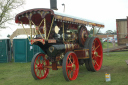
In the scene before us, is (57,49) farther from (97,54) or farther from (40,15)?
(97,54)

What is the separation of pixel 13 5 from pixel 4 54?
8.31 m

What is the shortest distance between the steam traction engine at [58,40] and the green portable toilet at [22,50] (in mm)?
4927

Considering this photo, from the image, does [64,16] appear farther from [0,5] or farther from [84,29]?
[0,5]

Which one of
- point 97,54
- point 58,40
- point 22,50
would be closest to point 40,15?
point 58,40

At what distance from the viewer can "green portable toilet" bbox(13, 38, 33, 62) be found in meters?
11.2

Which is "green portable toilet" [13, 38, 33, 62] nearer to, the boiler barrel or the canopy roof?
the canopy roof

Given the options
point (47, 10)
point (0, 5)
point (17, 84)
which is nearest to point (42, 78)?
point (17, 84)

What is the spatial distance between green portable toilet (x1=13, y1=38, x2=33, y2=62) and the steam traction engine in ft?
16.2

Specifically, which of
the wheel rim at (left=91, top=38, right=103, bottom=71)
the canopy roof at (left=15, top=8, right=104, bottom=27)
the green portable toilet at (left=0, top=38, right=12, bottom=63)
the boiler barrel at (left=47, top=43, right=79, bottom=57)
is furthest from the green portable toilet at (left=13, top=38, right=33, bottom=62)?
the boiler barrel at (left=47, top=43, right=79, bottom=57)

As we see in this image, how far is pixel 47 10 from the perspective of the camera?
17.2ft

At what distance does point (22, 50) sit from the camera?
11266mm

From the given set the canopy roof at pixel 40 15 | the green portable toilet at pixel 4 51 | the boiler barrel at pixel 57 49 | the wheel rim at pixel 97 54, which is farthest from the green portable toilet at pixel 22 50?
the boiler barrel at pixel 57 49

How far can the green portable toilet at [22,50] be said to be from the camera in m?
11.2

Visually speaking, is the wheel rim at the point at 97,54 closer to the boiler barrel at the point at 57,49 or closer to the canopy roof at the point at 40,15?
the canopy roof at the point at 40,15
